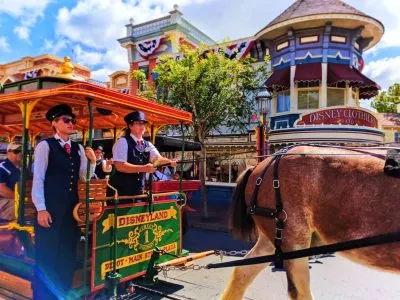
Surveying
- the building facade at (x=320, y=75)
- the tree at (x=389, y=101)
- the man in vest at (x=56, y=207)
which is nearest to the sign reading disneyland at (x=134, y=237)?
the man in vest at (x=56, y=207)

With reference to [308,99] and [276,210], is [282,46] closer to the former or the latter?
[308,99]

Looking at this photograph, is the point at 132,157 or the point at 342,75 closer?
the point at 132,157

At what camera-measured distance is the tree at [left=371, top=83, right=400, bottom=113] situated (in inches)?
1049

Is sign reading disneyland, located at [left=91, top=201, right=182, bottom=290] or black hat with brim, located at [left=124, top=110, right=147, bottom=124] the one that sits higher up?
black hat with brim, located at [left=124, top=110, right=147, bottom=124]

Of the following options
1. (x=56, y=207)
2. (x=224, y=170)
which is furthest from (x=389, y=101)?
(x=56, y=207)

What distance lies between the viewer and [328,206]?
2.67 m

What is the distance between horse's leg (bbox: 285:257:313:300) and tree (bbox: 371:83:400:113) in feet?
93.3

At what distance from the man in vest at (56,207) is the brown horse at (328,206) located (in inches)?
63.8

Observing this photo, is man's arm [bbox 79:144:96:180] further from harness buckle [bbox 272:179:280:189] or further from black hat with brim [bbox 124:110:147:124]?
harness buckle [bbox 272:179:280:189]

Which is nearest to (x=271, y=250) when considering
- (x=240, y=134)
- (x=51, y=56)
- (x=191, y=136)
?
(x=191, y=136)

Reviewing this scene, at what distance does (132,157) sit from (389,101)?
2893 cm

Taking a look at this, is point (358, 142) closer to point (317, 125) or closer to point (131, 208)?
point (317, 125)

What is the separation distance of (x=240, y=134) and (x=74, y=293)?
11.1m

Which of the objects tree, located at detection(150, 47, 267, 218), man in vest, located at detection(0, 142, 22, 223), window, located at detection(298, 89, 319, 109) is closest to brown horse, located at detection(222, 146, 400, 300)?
man in vest, located at detection(0, 142, 22, 223)
